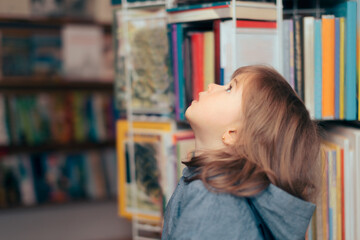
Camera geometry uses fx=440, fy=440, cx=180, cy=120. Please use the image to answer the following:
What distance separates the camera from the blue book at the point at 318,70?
1.29m

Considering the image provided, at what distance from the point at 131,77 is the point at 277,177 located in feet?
2.58

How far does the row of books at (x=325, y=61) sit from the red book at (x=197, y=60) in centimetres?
26

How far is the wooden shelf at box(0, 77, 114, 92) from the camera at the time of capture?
8.58 feet

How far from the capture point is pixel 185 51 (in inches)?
55.9

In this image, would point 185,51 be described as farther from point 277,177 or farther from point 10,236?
point 10,236

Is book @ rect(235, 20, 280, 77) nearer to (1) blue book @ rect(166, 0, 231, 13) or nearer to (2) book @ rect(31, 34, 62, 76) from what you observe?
(1) blue book @ rect(166, 0, 231, 13)

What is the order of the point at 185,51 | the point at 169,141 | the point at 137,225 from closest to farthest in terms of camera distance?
1. the point at 185,51
2. the point at 169,141
3. the point at 137,225

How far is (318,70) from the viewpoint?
131cm

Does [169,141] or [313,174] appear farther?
[169,141]

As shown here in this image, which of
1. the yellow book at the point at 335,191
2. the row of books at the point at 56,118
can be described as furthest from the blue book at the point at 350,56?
the row of books at the point at 56,118

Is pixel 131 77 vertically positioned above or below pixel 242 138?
above

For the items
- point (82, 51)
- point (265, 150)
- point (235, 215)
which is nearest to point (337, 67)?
point (265, 150)

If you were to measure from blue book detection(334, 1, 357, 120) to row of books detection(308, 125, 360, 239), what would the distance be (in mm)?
73

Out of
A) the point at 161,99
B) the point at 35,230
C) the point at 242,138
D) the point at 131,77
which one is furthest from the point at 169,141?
the point at 35,230
